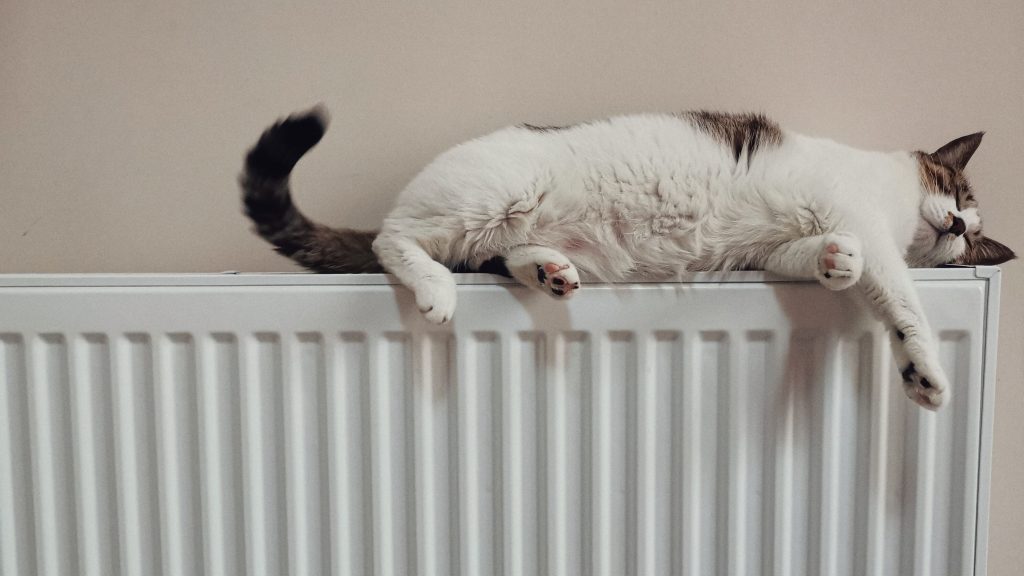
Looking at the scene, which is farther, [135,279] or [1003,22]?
[1003,22]

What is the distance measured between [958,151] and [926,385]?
42 centimetres

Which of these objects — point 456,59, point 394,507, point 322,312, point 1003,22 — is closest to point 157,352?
point 322,312

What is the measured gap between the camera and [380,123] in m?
1.00

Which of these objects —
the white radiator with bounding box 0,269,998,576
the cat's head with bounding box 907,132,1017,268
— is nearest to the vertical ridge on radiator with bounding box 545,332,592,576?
the white radiator with bounding box 0,269,998,576

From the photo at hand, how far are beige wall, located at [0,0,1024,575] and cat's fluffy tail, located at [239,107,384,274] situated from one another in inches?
6.0

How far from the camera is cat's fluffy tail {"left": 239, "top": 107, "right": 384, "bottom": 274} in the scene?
757 millimetres

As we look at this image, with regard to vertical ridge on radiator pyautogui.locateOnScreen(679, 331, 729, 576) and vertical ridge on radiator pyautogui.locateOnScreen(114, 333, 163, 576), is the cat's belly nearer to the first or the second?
vertical ridge on radiator pyautogui.locateOnScreen(679, 331, 729, 576)

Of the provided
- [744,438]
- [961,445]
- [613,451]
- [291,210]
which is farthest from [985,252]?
[291,210]

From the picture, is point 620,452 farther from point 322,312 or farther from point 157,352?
point 157,352

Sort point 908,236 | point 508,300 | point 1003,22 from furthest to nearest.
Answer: point 1003,22 < point 908,236 < point 508,300

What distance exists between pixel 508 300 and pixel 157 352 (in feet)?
1.34

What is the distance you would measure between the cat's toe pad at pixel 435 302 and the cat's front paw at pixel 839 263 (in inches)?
16.0

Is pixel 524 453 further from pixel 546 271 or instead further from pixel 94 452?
pixel 94 452

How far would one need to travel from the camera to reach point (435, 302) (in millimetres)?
682
